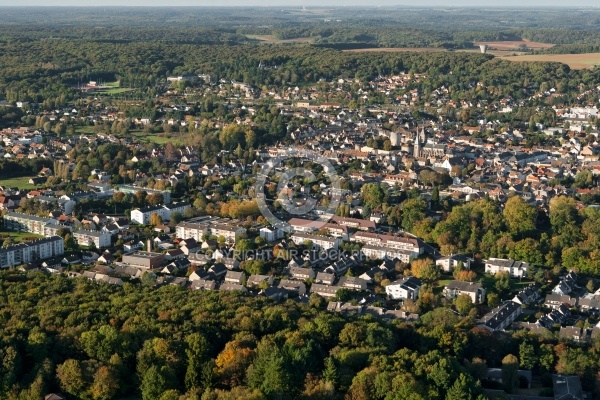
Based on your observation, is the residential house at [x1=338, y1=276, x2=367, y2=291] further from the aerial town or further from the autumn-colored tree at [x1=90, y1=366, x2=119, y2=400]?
the autumn-colored tree at [x1=90, y1=366, x2=119, y2=400]

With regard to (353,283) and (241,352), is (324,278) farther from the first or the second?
(241,352)

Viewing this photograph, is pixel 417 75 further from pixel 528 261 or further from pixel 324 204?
pixel 528 261

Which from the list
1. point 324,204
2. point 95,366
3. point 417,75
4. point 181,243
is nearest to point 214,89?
point 417,75

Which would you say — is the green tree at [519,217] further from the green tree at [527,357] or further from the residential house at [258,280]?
the green tree at [527,357]

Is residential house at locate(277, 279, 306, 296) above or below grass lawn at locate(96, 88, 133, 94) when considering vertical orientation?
above

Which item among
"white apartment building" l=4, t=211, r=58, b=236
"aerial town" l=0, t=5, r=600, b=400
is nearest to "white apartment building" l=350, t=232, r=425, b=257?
"aerial town" l=0, t=5, r=600, b=400

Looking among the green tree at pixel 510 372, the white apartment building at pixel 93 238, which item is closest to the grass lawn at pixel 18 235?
the white apartment building at pixel 93 238

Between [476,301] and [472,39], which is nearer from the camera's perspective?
[476,301]
